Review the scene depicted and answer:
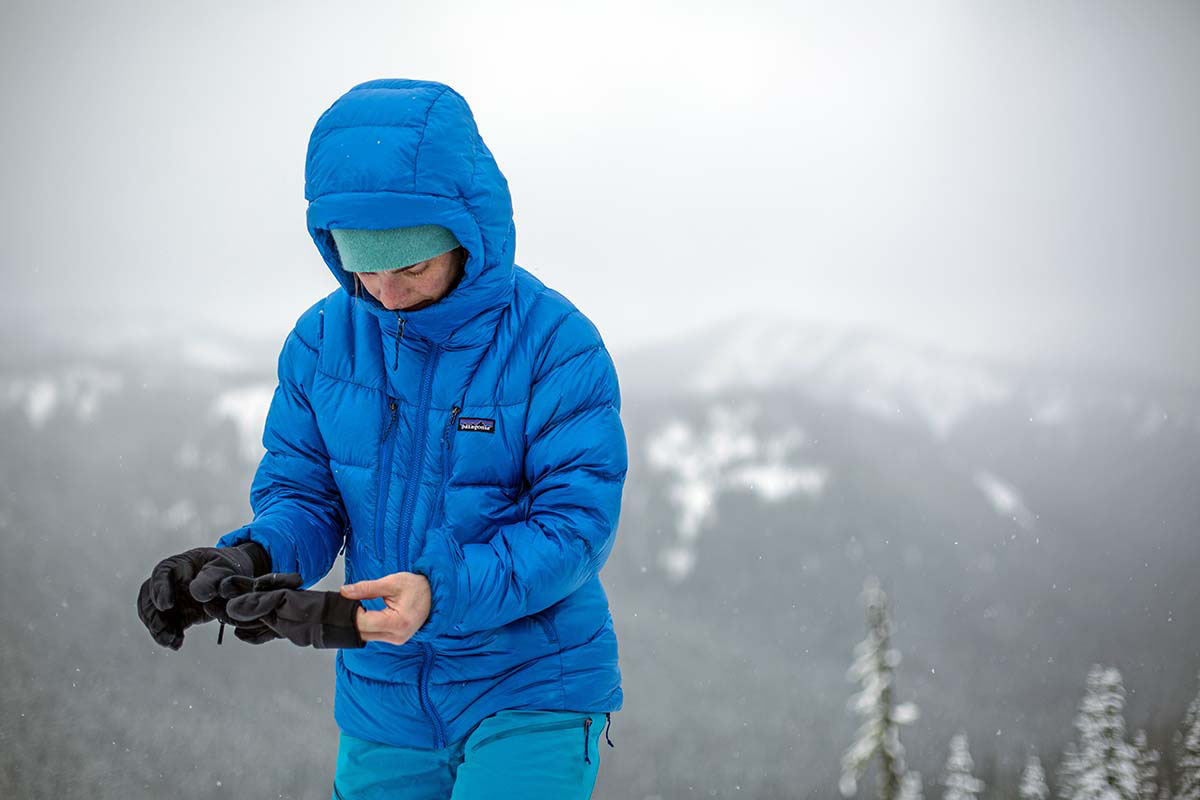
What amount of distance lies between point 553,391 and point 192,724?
23335mm

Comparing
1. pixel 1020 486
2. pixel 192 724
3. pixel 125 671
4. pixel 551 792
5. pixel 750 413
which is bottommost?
pixel 192 724

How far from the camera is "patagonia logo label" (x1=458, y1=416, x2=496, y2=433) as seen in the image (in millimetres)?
2217

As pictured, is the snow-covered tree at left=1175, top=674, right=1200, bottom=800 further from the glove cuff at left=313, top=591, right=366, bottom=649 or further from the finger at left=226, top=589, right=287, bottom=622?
the finger at left=226, top=589, right=287, bottom=622

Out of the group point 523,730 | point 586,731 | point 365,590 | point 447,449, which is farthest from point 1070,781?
point 365,590

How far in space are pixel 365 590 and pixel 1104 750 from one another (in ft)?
38.1

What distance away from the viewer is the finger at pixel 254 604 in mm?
1833

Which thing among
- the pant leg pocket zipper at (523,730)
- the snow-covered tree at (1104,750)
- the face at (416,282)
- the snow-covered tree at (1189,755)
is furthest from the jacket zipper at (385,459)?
the snow-covered tree at (1104,750)

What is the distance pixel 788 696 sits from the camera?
23719 millimetres

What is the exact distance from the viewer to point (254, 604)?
1.84 m

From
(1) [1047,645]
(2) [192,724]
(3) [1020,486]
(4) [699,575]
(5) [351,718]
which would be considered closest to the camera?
(5) [351,718]

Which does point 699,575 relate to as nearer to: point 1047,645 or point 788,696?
point 788,696

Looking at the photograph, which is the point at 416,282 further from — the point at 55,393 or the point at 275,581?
the point at 55,393

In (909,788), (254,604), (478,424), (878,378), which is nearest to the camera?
(254,604)

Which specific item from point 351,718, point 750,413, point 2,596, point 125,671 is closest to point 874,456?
point 750,413
